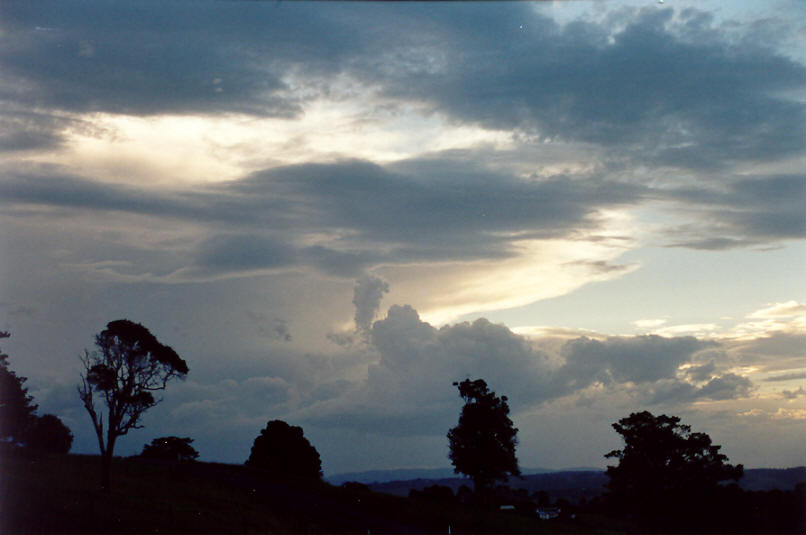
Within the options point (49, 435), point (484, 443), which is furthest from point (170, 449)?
point (484, 443)

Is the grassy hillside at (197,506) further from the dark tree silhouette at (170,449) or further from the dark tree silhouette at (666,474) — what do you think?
the dark tree silhouette at (170,449)

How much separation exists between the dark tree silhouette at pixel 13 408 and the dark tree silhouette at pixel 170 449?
31190 mm

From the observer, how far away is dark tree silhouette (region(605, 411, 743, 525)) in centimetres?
7919

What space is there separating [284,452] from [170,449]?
4112 centimetres

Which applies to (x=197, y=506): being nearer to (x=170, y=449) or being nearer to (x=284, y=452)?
(x=284, y=452)

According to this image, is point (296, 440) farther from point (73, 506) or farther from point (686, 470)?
point (73, 506)

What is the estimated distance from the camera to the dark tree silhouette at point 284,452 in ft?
381

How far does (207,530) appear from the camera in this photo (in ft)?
168

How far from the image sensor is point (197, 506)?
60.8 metres

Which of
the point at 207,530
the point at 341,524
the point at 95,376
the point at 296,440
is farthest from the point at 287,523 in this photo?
the point at 296,440

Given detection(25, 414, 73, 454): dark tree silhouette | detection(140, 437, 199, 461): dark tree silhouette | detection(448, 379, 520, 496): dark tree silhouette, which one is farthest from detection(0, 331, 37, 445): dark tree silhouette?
detection(448, 379, 520, 496): dark tree silhouette

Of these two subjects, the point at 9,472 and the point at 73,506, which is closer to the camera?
the point at 73,506

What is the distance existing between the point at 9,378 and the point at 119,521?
62.2m

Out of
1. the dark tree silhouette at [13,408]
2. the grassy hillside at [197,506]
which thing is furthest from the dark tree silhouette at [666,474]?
the dark tree silhouette at [13,408]
